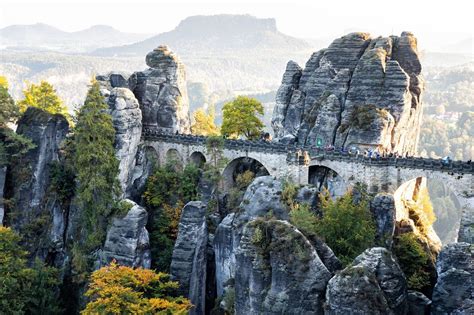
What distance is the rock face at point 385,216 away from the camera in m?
35.5

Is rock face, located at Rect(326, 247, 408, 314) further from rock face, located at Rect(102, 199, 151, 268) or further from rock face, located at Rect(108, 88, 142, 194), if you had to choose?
rock face, located at Rect(108, 88, 142, 194)

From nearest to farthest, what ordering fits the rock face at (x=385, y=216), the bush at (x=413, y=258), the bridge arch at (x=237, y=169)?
the bush at (x=413, y=258) → the rock face at (x=385, y=216) → the bridge arch at (x=237, y=169)

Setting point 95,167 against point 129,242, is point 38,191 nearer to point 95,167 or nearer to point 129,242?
point 95,167

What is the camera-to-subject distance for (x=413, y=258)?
116ft

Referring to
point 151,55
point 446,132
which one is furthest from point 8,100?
point 446,132

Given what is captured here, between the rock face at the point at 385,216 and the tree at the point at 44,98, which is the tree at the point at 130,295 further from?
the tree at the point at 44,98

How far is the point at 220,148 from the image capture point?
4716 centimetres

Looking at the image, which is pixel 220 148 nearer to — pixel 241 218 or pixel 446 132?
pixel 241 218

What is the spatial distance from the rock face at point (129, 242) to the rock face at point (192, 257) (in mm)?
2486

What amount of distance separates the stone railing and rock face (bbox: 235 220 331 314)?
1338 centimetres

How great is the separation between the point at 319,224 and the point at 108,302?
11.8 metres

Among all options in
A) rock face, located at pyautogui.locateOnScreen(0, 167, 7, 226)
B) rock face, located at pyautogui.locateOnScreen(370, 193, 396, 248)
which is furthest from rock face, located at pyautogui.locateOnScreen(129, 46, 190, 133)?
rock face, located at pyautogui.locateOnScreen(370, 193, 396, 248)

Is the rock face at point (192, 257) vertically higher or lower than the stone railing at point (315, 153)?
lower

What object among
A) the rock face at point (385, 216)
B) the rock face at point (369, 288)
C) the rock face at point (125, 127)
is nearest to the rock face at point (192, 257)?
the rock face at point (125, 127)
